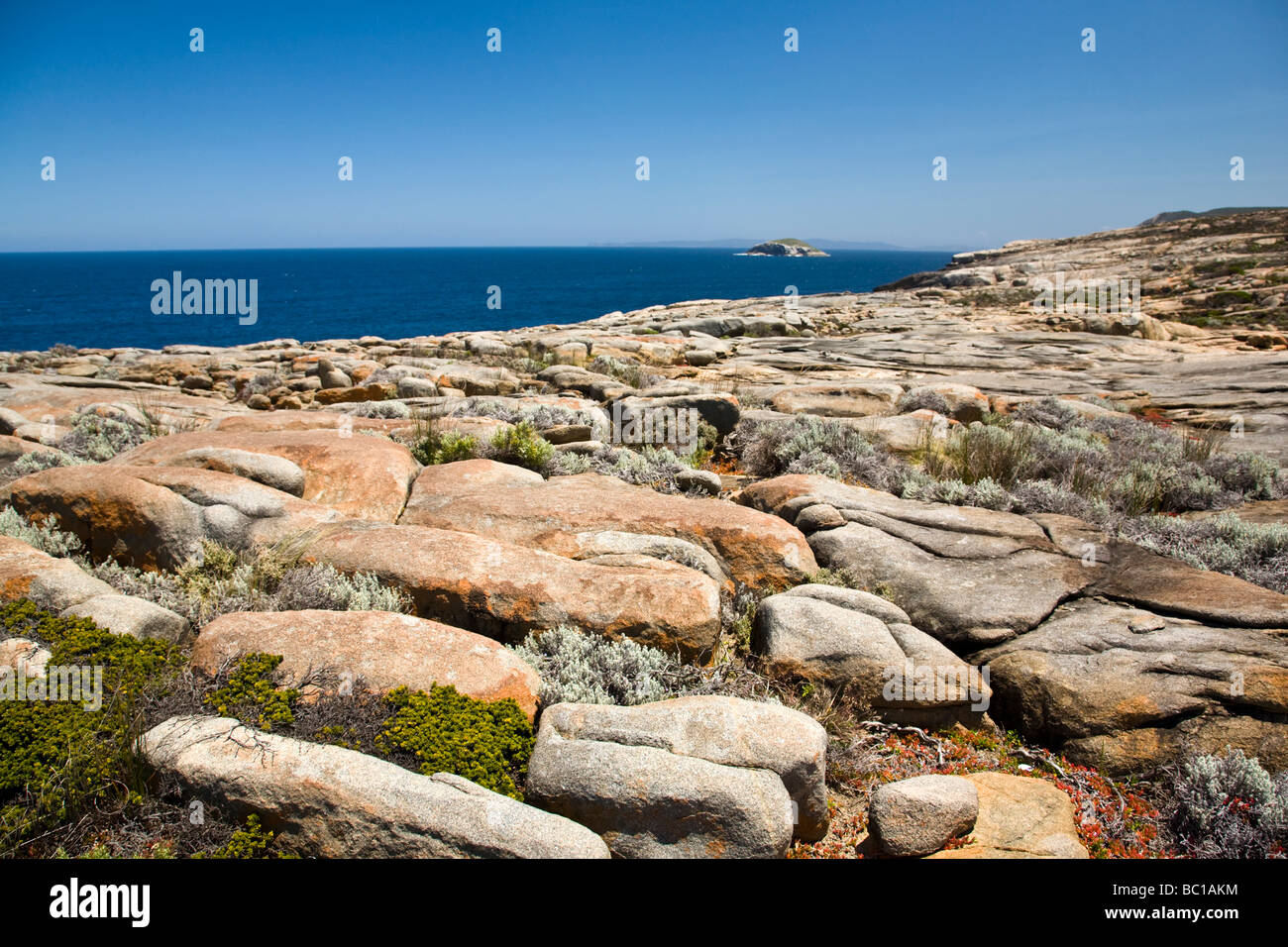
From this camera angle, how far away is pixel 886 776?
518 centimetres

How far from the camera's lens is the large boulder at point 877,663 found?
5.61 metres

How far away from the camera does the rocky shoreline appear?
413 cm

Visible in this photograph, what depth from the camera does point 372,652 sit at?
5035 mm

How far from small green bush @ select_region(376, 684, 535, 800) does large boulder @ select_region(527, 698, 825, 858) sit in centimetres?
21

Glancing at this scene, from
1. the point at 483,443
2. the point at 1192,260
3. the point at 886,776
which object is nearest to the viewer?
the point at 886,776

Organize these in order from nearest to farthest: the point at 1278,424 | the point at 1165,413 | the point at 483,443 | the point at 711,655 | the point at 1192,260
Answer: the point at 711,655, the point at 483,443, the point at 1278,424, the point at 1165,413, the point at 1192,260

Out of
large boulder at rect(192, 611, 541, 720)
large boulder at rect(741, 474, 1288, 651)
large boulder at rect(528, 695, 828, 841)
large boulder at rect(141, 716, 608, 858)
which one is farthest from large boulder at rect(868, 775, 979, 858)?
large boulder at rect(192, 611, 541, 720)

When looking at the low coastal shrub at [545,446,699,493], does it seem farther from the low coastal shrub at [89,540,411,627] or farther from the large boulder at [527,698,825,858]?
the large boulder at [527,698,825,858]

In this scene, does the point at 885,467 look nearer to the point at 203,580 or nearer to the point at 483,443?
the point at 483,443

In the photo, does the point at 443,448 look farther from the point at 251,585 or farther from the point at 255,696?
the point at 255,696

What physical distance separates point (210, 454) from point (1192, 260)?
207ft

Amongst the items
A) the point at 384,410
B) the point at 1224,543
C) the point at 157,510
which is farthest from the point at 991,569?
the point at 384,410

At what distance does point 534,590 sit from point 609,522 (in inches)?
56.9
